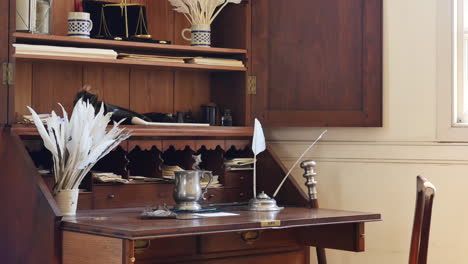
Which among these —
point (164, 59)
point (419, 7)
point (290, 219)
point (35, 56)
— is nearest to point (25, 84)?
point (35, 56)

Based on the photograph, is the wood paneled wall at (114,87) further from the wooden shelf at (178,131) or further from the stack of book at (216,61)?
the wooden shelf at (178,131)

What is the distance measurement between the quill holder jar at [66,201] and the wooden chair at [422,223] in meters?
1.24

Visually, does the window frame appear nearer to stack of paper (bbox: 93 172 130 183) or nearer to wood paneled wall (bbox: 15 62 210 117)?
wood paneled wall (bbox: 15 62 210 117)

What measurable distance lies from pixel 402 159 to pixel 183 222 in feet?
4.14

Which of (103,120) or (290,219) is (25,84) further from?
(290,219)

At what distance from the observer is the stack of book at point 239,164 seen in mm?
3738

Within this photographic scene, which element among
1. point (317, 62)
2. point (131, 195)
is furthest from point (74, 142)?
point (317, 62)

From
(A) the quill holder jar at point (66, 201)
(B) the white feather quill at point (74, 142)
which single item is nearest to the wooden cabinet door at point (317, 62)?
(B) the white feather quill at point (74, 142)

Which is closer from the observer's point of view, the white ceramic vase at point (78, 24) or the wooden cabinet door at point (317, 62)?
the white ceramic vase at point (78, 24)

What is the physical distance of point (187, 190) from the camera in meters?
3.23

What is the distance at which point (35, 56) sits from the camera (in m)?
3.34

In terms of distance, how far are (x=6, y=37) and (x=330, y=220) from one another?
4.68ft

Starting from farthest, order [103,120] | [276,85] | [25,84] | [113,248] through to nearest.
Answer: [276,85] < [25,84] < [103,120] < [113,248]

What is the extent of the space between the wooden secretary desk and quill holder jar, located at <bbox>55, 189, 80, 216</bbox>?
7 cm
